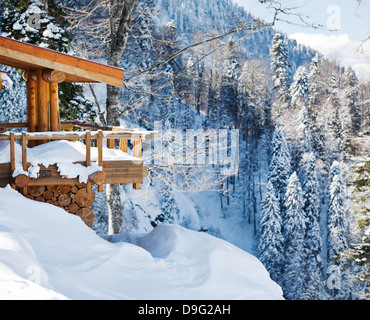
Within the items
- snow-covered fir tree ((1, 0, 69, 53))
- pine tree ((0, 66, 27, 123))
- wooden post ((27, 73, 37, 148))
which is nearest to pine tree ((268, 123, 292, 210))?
pine tree ((0, 66, 27, 123))

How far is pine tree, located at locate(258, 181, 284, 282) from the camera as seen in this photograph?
3503cm

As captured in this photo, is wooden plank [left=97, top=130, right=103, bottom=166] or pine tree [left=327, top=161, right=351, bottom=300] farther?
pine tree [left=327, top=161, right=351, bottom=300]

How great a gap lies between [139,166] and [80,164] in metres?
1.05

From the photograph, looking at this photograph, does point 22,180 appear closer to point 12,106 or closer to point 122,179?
point 122,179

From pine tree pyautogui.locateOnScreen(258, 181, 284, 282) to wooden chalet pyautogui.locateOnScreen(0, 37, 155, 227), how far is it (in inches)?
1158

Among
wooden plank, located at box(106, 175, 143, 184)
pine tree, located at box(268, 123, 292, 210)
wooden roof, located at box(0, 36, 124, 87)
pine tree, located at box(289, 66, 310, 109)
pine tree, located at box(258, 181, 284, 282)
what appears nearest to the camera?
wooden roof, located at box(0, 36, 124, 87)

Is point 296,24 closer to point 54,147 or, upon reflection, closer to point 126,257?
point 54,147

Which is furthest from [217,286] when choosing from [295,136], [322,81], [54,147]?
[322,81]

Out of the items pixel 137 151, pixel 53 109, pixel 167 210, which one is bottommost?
pixel 167 210

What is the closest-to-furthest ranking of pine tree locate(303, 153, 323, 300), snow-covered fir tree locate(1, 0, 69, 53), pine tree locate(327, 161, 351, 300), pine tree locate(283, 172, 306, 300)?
snow-covered fir tree locate(1, 0, 69, 53) → pine tree locate(303, 153, 323, 300) → pine tree locate(283, 172, 306, 300) → pine tree locate(327, 161, 351, 300)

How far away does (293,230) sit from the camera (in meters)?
36.3

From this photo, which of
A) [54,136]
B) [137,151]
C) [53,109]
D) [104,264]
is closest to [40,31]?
[53,109]

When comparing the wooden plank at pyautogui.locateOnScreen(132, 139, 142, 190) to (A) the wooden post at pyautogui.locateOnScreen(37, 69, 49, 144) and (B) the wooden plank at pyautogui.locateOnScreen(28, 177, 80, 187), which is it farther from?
(A) the wooden post at pyautogui.locateOnScreen(37, 69, 49, 144)

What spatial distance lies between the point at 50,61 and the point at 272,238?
102ft
